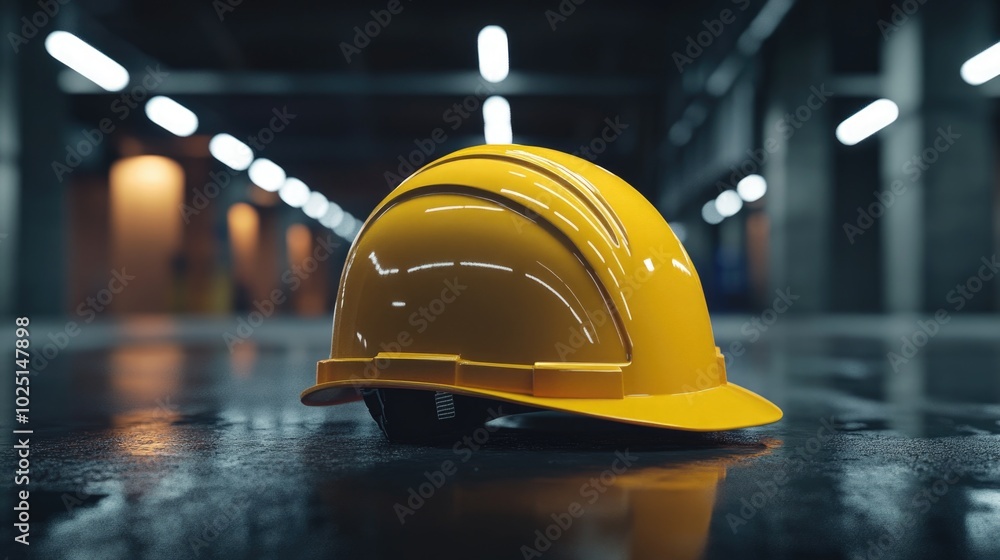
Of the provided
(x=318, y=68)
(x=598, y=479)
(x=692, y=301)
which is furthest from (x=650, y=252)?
(x=318, y=68)

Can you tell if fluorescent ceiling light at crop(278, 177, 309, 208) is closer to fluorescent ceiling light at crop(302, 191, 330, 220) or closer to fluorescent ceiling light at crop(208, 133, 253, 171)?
fluorescent ceiling light at crop(302, 191, 330, 220)

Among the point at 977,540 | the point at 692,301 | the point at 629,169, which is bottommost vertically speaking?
the point at 977,540

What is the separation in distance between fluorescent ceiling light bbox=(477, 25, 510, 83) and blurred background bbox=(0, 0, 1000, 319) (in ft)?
0.23

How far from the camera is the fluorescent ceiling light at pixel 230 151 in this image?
83.9 ft

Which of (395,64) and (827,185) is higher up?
(395,64)

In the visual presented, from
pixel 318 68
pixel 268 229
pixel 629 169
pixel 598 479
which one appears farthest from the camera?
pixel 268 229

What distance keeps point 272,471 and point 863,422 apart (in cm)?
250

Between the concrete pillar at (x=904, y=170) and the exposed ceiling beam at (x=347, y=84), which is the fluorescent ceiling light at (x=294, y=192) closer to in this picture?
the exposed ceiling beam at (x=347, y=84)

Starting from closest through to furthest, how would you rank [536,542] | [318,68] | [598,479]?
[536,542], [598,479], [318,68]

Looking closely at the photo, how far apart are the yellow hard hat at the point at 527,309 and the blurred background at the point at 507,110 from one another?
13.7 meters

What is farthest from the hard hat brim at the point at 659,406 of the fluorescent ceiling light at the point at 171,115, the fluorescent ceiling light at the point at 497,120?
the fluorescent ceiling light at the point at 171,115

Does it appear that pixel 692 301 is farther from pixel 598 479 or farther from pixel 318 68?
pixel 318 68

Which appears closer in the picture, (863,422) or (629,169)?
(863,422)

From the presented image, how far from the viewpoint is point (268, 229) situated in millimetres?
39250
